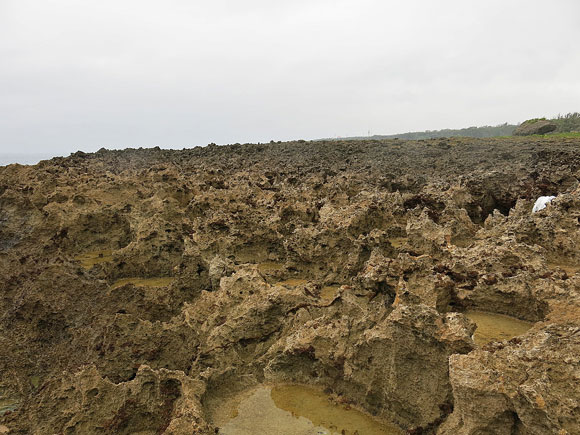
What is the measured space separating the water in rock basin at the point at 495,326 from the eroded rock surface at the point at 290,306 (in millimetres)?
139

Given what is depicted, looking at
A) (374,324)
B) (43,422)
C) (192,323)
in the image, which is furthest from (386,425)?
(43,422)

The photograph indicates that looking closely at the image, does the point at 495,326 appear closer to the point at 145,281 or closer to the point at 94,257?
the point at 145,281

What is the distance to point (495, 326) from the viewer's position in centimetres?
695

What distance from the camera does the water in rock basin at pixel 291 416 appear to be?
526cm

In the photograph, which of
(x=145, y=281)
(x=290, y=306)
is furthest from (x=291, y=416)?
(x=145, y=281)

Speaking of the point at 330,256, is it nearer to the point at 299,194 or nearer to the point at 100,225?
the point at 299,194

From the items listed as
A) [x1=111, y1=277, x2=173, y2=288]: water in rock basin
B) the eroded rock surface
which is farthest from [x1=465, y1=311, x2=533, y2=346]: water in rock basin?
[x1=111, y1=277, x2=173, y2=288]: water in rock basin

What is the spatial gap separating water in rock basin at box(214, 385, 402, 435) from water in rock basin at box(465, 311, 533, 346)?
2182mm

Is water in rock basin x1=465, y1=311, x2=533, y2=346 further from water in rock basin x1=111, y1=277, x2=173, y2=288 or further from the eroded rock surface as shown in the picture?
water in rock basin x1=111, y1=277, x2=173, y2=288

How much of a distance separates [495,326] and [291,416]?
358 cm

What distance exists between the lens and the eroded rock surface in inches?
198

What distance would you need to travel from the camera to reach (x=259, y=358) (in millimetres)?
6773

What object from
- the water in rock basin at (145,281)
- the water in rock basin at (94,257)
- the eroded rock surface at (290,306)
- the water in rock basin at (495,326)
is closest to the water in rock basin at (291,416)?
the eroded rock surface at (290,306)

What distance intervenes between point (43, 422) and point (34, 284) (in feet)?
19.8
